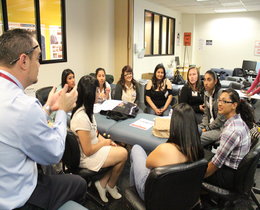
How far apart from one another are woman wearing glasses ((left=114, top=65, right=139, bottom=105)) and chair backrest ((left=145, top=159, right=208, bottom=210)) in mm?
2175

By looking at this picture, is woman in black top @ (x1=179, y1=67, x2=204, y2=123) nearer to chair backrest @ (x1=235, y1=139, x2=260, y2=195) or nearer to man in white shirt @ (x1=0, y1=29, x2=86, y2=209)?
chair backrest @ (x1=235, y1=139, x2=260, y2=195)

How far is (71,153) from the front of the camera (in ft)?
5.74

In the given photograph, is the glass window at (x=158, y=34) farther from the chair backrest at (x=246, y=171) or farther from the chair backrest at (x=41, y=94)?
the chair backrest at (x=246, y=171)

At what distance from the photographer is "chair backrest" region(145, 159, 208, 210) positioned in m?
1.24

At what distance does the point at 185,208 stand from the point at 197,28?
8.24 metres

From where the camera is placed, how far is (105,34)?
515 centimetres

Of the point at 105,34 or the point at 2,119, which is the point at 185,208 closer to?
the point at 2,119

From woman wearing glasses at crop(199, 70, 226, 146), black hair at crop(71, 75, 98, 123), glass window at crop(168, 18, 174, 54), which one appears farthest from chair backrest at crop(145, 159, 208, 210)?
glass window at crop(168, 18, 174, 54)

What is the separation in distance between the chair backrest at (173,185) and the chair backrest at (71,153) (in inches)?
26.1

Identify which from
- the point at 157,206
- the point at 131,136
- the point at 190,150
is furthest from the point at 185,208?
the point at 131,136

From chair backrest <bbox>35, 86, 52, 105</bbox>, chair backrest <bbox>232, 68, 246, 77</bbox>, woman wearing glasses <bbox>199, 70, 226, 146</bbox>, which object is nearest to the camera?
woman wearing glasses <bbox>199, 70, 226, 146</bbox>

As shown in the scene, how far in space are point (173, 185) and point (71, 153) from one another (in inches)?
32.0

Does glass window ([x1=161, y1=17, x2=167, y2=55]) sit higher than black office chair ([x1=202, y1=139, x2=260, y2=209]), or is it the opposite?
glass window ([x1=161, y1=17, x2=167, y2=55])

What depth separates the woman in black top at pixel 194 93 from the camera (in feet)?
10.5
